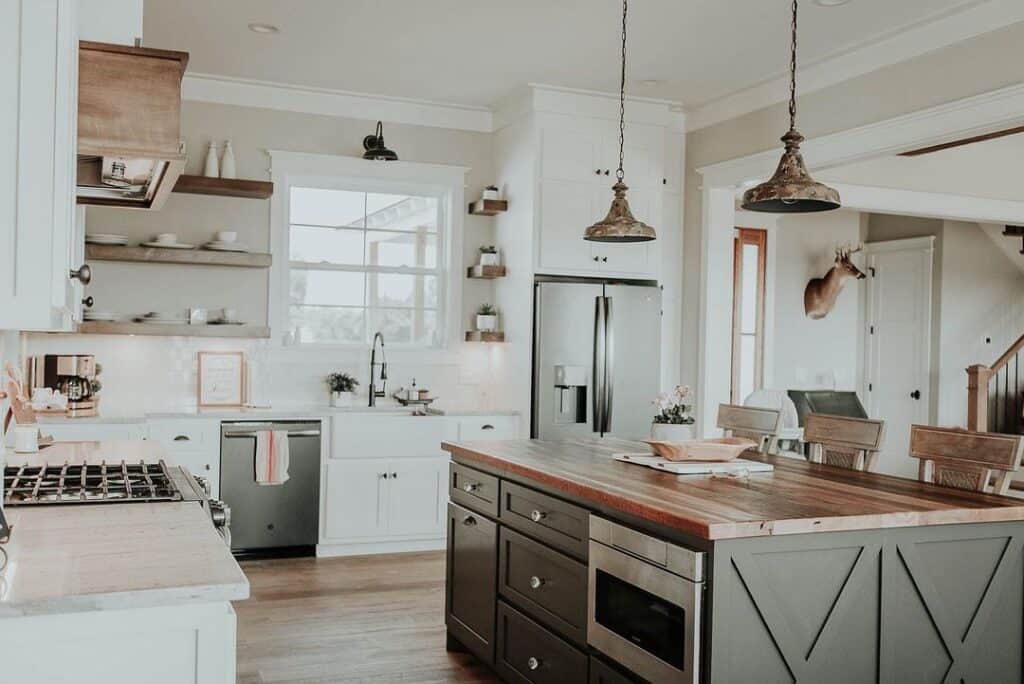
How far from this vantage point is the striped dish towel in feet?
18.8

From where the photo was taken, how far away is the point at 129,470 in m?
3.08

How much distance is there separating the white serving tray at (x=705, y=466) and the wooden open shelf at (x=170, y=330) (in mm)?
3193

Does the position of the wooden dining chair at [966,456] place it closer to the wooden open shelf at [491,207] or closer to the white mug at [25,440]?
the white mug at [25,440]

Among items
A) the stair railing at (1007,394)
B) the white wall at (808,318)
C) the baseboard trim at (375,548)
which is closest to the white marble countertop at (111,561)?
the baseboard trim at (375,548)

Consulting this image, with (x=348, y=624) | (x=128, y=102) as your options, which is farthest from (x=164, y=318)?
(x=128, y=102)

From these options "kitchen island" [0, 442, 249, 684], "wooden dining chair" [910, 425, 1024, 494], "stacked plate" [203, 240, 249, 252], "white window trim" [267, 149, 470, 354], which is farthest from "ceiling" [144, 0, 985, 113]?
"kitchen island" [0, 442, 249, 684]

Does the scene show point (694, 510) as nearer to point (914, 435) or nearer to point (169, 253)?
point (914, 435)

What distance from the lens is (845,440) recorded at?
151 inches

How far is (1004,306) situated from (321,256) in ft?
21.1

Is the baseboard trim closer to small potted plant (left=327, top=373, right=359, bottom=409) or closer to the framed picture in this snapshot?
small potted plant (left=327, top=373, right=359, bottom=409)

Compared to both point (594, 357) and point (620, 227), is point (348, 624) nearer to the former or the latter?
point (620, 227)

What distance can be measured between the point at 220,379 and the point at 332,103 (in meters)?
1.93

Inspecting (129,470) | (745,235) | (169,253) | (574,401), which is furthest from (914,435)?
(745,235)

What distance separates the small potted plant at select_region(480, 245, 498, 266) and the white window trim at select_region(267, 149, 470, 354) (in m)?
0.21
